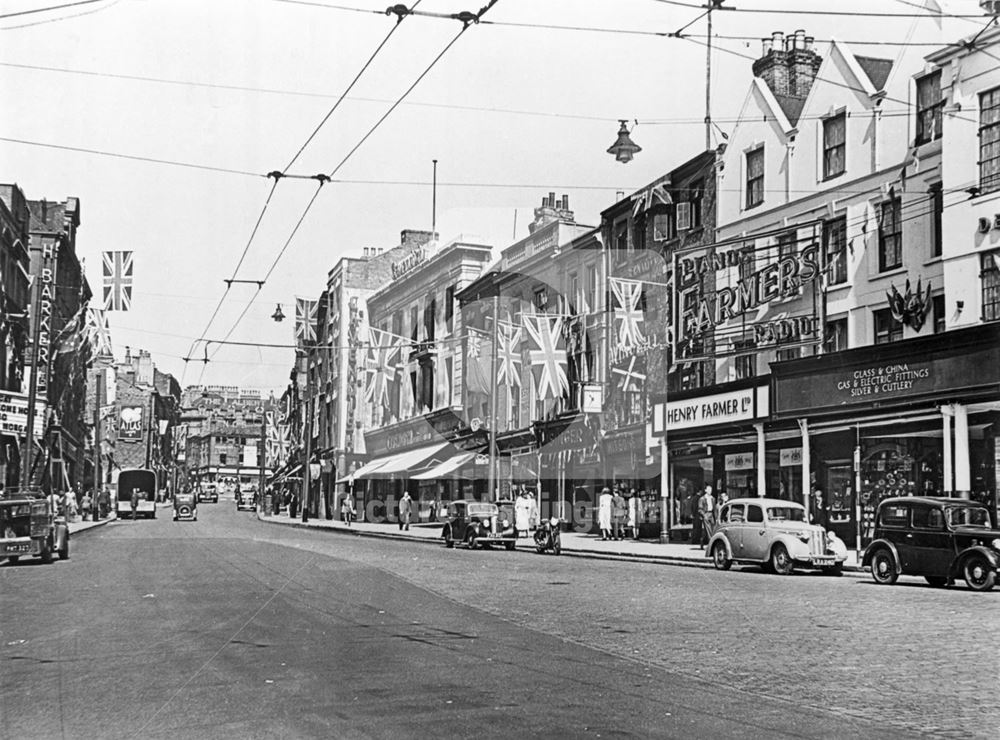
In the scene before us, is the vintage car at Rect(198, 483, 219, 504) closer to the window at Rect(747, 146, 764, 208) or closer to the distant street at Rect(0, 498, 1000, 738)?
the window at Rect(747, 146, 764, 208)

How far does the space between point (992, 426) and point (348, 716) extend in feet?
71.5

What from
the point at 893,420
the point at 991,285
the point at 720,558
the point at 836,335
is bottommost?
the point at 720,558

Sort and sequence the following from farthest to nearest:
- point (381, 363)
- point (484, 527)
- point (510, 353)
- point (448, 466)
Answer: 1. point (381, 363)
2. point (448, 466)
3. point (510, 353)
4. point (484, 527)

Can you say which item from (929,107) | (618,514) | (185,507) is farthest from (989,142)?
(185,507)

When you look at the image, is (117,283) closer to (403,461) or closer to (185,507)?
(403,461)

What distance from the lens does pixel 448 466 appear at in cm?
5241

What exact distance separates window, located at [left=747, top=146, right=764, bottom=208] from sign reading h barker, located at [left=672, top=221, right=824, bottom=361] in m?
1.63

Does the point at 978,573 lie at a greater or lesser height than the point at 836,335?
lesser

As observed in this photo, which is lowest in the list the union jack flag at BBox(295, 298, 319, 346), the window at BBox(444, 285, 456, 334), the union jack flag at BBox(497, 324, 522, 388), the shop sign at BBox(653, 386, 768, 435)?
the shop sign at BBox(653, 386, 768, 435)

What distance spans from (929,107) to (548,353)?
60.3 ft

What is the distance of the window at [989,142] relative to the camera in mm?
25516

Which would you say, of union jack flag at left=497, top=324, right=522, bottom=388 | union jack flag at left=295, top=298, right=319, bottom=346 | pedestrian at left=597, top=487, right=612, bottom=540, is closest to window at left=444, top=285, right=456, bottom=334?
union jack flag at left=497, top=324, right=522, bottom=388

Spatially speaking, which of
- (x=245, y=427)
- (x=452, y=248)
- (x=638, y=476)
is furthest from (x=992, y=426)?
(x=245, y=427)

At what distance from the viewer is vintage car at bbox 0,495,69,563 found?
25.6 meters
